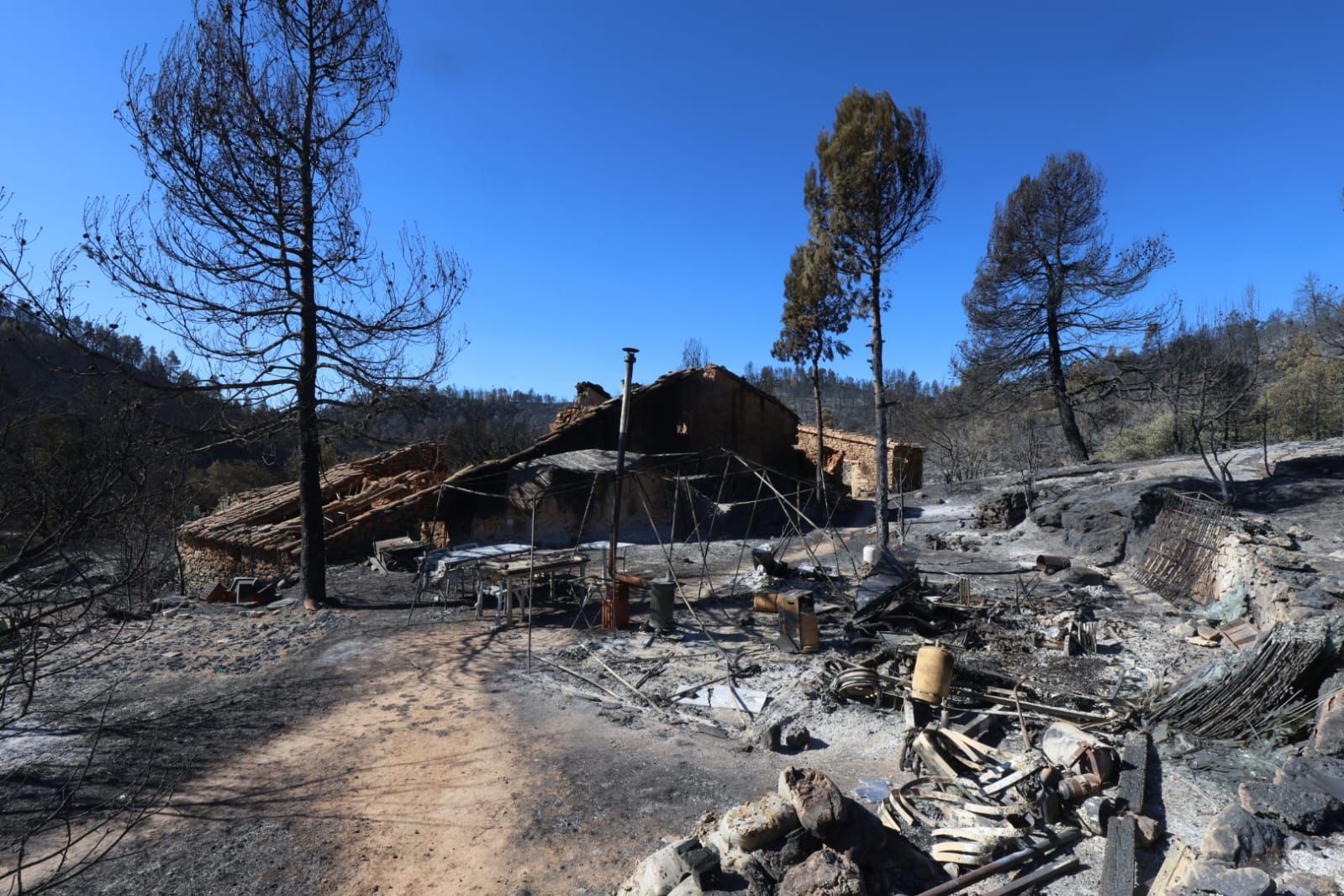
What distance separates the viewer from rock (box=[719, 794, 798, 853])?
14.6ft

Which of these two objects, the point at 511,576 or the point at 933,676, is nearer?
the point at 933,676

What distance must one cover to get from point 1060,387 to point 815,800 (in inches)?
984

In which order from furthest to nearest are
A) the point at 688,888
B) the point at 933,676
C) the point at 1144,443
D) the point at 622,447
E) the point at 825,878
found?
the point at 1144,443 → the point at 622,447 → the point at 933,676 → the point at 688,888 → the point at 825,878

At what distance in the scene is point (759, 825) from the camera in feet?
14.7

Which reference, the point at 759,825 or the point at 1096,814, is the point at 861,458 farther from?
the point at 759,825

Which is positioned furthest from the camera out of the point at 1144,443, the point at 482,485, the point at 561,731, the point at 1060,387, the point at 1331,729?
the point at 1144,443

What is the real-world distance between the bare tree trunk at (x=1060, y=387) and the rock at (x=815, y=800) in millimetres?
24846

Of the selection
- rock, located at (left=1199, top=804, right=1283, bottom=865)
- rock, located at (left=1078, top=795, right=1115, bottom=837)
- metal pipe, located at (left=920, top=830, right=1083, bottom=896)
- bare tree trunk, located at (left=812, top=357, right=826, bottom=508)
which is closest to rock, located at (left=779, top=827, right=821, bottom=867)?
metal pipe, located at (left=920, top=830, right=1083, bottom=896)

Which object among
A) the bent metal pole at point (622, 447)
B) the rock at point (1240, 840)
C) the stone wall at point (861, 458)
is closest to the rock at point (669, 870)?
the rock at point (1240, 840)

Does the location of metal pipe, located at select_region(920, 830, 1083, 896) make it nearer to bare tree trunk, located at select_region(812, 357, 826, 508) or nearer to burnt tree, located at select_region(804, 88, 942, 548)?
burnt tree, located at select_region(804, 88, 942, 548)

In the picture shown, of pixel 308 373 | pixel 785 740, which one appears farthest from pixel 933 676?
pixel 308 373

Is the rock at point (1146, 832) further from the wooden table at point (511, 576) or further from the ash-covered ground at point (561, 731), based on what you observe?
the wooden table at point (511, 576)

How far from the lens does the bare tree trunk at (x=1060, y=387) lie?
82.7 ft

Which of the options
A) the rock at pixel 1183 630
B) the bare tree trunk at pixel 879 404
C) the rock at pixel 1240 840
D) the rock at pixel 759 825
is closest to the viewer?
the rock at pixel 1240 840
